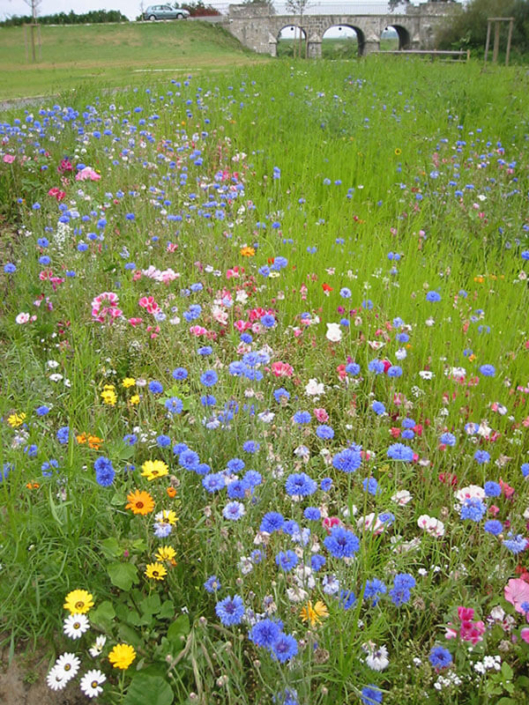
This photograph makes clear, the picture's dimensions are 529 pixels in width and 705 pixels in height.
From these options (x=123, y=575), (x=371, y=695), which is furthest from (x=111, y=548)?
(x=371, y=695)

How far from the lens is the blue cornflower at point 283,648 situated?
1.15m

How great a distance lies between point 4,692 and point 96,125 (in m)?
5.64

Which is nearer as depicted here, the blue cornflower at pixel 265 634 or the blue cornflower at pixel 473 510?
the blue cornflower at pixel 265 634

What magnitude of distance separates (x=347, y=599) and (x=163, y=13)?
52.4 metres

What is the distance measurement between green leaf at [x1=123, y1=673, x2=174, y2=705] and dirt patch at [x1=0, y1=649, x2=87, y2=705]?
249 millimetres

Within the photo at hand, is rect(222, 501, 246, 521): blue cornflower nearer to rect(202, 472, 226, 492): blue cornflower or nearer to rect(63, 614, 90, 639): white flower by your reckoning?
rect(202, 472, 226, 492): blue cornflower

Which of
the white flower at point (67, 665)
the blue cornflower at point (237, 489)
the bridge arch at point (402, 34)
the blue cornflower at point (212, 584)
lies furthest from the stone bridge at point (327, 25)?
the white flower at point (67, 665)

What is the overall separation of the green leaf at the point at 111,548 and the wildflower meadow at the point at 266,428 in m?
0.01

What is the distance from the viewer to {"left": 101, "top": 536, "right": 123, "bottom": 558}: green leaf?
1525 mm

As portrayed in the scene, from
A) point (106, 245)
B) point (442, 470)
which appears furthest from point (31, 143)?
point (442, 470)

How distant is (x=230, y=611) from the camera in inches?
50.8

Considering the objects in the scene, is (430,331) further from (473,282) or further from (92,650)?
(92,650)

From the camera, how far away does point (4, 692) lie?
1.44 metres

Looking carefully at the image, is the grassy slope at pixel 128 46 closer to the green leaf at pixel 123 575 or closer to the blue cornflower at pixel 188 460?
the blue cornflower at pixel 188 460
